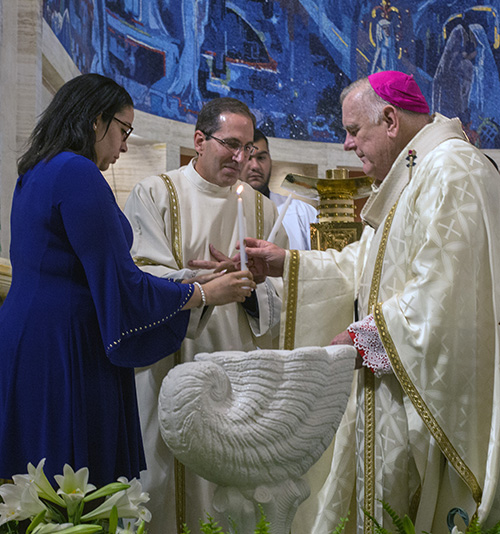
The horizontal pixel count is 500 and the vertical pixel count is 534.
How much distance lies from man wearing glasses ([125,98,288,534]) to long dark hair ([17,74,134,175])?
75 cm

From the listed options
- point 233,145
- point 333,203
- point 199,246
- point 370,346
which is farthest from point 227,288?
point 333,203

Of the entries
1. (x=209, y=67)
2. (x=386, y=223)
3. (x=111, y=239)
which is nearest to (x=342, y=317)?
(x=386, y=223)

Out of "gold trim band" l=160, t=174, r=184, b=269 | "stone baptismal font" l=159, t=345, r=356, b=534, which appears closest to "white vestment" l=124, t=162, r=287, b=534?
"gold trim band" l=160, t=174, r=184, b=269

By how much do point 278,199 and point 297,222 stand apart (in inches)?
10.4

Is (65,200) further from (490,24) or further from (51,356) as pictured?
(490,24)

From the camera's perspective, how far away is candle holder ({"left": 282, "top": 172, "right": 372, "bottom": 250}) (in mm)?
4473

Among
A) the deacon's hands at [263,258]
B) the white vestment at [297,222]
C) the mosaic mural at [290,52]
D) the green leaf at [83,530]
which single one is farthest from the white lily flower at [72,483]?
the mosaic mural at [290,52]

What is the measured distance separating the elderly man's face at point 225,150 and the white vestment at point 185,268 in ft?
0.16

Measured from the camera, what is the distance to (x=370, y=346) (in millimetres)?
2695

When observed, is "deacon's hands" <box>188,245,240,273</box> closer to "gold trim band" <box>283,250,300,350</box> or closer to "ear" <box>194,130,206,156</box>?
"gold trim band" <box>283,250,300,350</box>

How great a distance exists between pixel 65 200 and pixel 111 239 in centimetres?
17

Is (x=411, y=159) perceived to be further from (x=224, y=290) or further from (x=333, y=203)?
(x=333, y=203)

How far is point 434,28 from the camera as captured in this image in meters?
13.6

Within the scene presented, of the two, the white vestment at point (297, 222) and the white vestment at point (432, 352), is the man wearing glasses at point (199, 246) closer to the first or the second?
the white vestment at point (432, 352)
